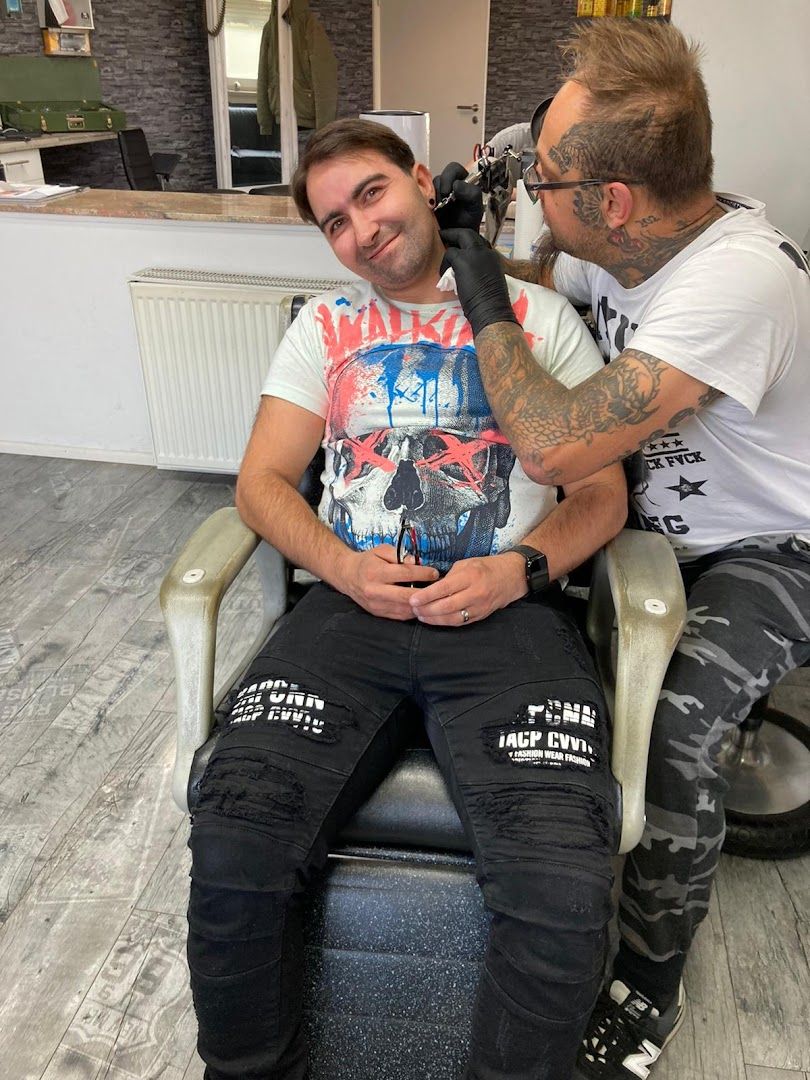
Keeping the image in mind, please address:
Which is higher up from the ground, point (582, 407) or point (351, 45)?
point (351, 45)

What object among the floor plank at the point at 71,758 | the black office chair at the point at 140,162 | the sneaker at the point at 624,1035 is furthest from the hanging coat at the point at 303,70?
the sneaker at the point at 624,1035

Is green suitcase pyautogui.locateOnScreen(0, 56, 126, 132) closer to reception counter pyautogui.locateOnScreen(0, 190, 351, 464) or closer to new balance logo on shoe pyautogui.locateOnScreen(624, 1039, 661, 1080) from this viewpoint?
reception counter pyautogui.locateOnScreen(0, 190, 351, 464)

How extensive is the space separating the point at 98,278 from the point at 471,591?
7.70 ft

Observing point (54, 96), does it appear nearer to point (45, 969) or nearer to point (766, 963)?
point (45, 969)

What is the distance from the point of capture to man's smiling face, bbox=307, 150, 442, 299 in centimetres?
136

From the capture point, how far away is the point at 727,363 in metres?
1.10

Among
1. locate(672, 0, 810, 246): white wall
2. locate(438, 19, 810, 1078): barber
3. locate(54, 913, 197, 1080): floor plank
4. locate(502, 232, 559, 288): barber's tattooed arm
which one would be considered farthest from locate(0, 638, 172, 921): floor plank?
locate(672, 0, 810, 246): white wall

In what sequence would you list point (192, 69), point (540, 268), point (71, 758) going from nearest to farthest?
1. point (540, 268)
2. point (71, 758)
3. point (192, 69)

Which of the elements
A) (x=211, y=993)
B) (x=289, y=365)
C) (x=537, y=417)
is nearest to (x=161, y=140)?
(x=289, y=365)

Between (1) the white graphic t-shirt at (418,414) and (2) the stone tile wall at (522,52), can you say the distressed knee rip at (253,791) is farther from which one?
(2) the stone tile wall at (522,52)

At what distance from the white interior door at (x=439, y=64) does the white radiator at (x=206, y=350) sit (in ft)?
14.6

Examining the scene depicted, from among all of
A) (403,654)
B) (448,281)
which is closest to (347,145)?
(448,281)

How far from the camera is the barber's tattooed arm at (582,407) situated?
111 centimetres

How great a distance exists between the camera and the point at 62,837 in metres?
1.62
